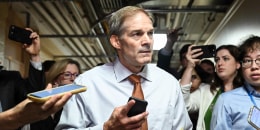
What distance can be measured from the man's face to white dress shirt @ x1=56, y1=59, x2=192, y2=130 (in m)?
0.07

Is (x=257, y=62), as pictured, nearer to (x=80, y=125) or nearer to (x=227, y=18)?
(x=80, y=125)

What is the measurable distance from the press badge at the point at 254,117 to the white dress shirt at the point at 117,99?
40 cm

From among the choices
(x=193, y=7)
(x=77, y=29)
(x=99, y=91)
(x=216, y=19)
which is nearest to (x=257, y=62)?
(x=99, y=91)

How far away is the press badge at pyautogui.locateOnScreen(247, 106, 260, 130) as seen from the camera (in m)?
1.73

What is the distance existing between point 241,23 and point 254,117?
101 inches

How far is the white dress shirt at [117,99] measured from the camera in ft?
4.53

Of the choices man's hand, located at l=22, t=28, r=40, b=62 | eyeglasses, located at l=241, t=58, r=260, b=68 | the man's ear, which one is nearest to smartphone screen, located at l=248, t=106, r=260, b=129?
eyeglasses, located at l=241, t=58, r=260, b=68

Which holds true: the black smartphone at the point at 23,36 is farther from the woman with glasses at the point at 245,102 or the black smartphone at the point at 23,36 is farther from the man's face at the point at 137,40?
the woman with glasses at the point at 245,102

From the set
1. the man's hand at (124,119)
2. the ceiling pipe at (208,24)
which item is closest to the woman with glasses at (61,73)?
the man's hand at (124,119)

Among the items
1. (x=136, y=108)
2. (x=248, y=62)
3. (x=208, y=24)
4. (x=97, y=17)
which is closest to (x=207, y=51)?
(x=248, y=62)

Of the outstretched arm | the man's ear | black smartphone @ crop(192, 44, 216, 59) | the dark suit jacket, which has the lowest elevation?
the dark suit jacket

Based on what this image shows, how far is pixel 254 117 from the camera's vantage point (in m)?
1.75

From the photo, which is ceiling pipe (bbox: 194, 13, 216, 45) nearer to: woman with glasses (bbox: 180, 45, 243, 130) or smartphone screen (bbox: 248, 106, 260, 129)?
woman with glasses (bbox: 180, 45, 243, 130)

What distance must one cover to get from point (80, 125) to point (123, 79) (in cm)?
29
